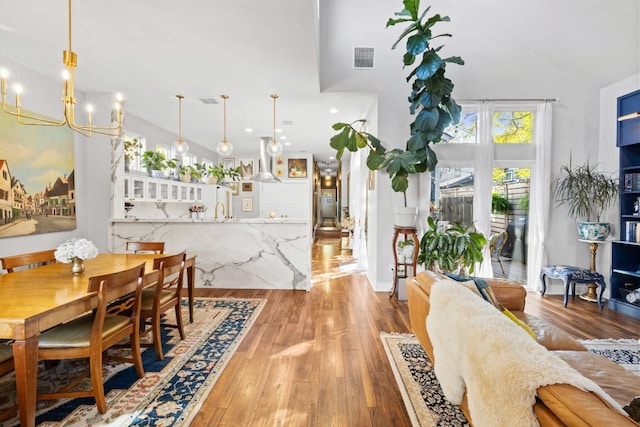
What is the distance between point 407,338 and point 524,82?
412cm

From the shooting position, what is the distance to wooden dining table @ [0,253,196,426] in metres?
1.51

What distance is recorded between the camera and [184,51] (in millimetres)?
3146

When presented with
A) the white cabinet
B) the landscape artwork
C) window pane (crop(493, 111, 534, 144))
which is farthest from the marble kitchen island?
window pane (crop(493, 111, 534, 144))

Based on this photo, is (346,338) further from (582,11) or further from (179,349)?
(582,11)

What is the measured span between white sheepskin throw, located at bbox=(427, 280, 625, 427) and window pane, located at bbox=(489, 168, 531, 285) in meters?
3.48

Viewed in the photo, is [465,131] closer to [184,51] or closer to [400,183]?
[400,183]

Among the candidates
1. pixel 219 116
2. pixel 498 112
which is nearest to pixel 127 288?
pixel 219 116

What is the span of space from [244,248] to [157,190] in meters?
2.16

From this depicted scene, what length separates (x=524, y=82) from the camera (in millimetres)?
4469

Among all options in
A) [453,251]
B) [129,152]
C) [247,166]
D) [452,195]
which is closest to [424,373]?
[453,251]

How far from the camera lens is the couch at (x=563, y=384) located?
0.81 m

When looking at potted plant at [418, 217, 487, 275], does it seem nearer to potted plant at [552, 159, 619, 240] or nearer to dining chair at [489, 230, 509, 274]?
dining chair at [489, 230, 509, 274]

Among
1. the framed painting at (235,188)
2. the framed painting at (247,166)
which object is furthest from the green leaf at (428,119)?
the framed painting at (247,166)

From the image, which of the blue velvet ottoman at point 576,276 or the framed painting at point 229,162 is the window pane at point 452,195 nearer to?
the blue velvet ottoman at point 576,276
